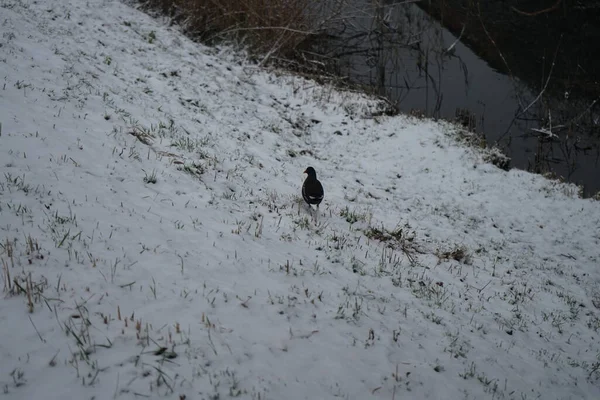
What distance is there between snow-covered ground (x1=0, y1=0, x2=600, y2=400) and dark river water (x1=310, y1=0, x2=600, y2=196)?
2811 millimetres

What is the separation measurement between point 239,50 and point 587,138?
12.5m

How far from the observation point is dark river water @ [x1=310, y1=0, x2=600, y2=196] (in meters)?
13.4

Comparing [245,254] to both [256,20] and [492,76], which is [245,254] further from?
[492,76]

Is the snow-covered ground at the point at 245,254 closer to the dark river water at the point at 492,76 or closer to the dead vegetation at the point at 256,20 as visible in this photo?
the dark river water at the point at 492,76

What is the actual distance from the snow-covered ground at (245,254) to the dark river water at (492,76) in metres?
2.81

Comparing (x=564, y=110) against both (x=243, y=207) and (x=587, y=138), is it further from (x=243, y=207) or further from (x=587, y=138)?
(x=243, y=207)

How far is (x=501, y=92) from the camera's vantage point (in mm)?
16094

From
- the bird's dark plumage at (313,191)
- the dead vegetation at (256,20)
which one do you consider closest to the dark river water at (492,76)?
the dead vegetation at (256,20)

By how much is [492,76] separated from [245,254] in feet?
50.7

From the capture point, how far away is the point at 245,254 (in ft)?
18.0

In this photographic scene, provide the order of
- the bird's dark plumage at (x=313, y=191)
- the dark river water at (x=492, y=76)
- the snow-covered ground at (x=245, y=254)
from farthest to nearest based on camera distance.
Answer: the dark river water at (x=492, y=76) < the bird's dark plumage at (x=313, y=191) < the snow-covered ground at (x=245, y=254)

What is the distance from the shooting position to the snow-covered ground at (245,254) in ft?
12.1

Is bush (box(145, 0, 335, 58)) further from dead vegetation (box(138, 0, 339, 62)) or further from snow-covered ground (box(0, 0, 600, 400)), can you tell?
snow-covered ground (box(0, 0, 600, 400))

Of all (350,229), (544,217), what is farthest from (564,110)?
(350,229)
